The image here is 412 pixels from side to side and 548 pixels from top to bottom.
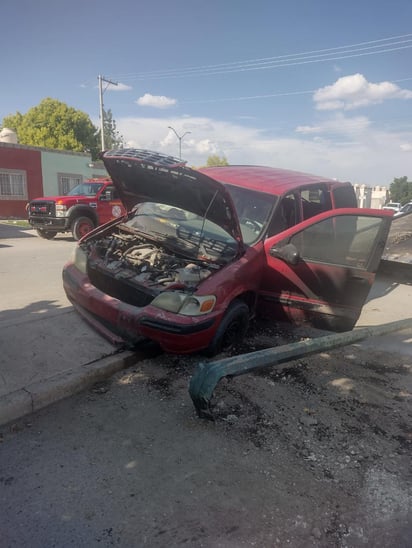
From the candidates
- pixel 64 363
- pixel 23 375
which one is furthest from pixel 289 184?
pixel 23 375

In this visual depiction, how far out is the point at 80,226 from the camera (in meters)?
12.5

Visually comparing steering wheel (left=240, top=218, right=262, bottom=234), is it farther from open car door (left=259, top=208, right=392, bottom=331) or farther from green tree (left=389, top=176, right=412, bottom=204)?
green tree (left=389, top=176, right=412, bottom=204)

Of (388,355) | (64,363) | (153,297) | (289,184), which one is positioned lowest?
(388,355)

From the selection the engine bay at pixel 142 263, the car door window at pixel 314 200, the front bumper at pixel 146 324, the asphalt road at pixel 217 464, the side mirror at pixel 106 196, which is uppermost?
the side mirror at pixel 106 196

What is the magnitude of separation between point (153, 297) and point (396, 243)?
4645 millimetres

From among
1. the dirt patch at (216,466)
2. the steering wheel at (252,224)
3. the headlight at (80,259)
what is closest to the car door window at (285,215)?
the steering wheel at (252,224)

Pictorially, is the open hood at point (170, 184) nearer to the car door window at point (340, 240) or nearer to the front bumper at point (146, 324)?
the car door window at point (340, 240)

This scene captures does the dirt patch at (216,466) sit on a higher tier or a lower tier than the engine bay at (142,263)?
lower

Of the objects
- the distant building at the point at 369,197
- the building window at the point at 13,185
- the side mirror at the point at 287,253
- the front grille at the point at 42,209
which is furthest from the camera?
the distant building at the point at 369,197

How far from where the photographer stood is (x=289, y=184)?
17.1 feet

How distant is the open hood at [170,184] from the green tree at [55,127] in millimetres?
36130

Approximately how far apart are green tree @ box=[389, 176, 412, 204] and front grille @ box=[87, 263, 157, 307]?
7126 centimetres

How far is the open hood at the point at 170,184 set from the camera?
3.73 metres

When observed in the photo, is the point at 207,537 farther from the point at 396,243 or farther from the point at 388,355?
the point at 396,243
